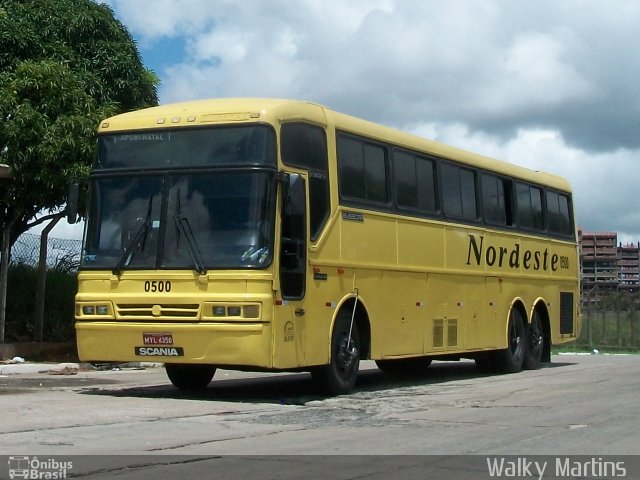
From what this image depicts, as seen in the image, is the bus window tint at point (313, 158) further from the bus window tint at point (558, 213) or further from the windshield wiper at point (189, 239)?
the bus window tint at point (558, 213)

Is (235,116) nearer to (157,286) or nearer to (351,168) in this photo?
(351,168)

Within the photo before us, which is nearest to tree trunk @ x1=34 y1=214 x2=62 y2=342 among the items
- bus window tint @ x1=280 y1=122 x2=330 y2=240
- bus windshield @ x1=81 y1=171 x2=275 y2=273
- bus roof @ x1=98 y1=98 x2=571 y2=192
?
bus roof @ x1=98 y1=98 x2=571 y2=192

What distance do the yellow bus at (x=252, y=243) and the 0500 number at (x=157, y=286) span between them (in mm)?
27

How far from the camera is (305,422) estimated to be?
36.4 feet

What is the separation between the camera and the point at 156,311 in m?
12.7

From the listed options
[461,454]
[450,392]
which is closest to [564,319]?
[450,392]

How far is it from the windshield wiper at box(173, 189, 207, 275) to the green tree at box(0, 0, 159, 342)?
7.14 meters

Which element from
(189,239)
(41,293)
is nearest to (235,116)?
(189,239)

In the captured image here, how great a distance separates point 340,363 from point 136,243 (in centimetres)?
303

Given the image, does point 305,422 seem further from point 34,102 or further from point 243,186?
point 34,102

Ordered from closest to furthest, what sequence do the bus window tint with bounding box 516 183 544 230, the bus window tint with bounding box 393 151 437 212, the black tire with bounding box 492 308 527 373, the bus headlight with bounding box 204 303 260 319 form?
the bus headlight with bounding box 204 303 260 319 < the bus window tint with bounding box 393 151 437 212 < the black tire with bounding box 492 308 527 373 < the bus window tint with bounding box 516 183 544 230

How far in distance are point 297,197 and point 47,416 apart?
3825mm

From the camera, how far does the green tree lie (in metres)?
19.3
